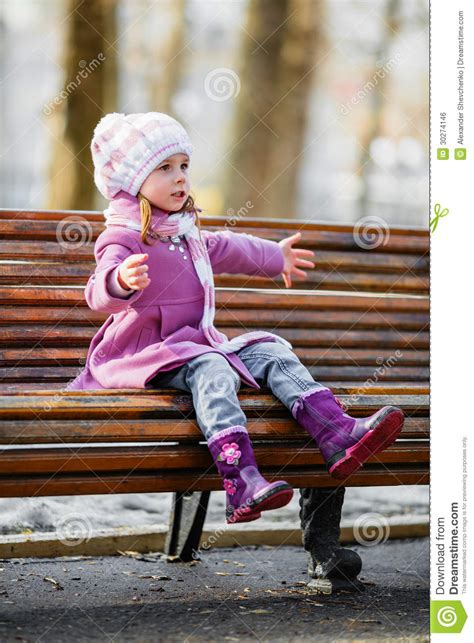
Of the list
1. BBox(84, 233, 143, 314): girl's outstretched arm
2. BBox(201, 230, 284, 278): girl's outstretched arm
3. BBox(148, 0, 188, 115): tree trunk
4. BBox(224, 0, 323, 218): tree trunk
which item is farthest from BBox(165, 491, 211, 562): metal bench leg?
BBox(148, 0, 188, 115): tree trunk

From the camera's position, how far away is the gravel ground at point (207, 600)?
3.14 meters

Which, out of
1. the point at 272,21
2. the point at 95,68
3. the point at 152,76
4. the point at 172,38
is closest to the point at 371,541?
the point at 95,68

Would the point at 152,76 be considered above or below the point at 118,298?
above

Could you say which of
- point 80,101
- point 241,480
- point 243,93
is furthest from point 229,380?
point 243,93

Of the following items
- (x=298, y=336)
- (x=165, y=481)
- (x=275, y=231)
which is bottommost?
(x=165, y=481)

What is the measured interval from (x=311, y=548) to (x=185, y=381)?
0.79m

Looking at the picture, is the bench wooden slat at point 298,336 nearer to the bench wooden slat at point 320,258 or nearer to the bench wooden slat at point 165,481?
the bench wooden slat at point 320,258

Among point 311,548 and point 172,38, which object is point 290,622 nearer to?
point 311,548

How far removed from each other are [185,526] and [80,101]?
5718 millimetres

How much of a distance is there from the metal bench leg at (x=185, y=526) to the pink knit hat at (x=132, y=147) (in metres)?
1.15

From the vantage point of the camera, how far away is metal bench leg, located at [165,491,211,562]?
13.5 feet

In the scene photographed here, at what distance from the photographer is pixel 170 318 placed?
3.65 metres
